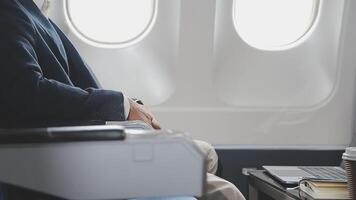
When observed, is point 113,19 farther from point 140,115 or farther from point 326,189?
point 326,189

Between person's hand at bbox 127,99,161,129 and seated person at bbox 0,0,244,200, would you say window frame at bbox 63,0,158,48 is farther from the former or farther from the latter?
seated person at bbox 0,0,244,200

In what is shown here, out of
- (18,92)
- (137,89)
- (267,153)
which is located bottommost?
(267,153)

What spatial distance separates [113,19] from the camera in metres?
2.39

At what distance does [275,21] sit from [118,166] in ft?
6.20

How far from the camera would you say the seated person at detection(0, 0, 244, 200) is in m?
1.03

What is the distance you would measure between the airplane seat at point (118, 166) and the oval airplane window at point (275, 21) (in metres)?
1.73

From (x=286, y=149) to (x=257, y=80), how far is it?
1.22 ft

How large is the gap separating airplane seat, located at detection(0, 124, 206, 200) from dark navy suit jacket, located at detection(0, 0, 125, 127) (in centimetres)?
28

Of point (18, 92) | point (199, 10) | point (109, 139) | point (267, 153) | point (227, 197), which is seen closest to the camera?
point (109, 139)

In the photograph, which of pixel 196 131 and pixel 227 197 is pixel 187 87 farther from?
pixel 227 197

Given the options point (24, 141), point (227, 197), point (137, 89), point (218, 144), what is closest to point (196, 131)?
point (218, 144)

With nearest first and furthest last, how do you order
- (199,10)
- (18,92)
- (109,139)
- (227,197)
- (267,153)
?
1. (109,139)
2. (18,92)
3. (227,197)
4. (199,10)
5. (267,153)

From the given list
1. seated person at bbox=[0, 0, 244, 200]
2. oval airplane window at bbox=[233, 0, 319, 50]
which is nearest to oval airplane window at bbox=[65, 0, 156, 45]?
oval airplane window at bbox=[233, 0, 319, 50]

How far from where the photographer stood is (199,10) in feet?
7.49
